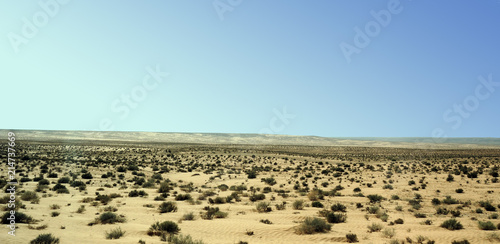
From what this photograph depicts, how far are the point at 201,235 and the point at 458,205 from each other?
16.2 m

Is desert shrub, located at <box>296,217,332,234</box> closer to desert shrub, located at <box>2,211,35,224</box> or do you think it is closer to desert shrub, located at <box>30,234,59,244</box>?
desert shrub, located at <box>30,234,59,244</box>

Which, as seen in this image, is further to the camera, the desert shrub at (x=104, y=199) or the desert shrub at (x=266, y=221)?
the desert shrub at (x=104, y=199)

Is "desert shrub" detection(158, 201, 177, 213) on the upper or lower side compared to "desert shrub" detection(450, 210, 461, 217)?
lower

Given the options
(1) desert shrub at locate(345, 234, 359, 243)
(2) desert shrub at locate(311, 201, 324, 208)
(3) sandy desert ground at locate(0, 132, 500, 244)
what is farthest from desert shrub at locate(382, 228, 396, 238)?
(2) desert shrub at locate(311, 201, 324, 208)

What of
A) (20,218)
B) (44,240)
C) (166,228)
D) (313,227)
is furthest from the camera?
(20,218)

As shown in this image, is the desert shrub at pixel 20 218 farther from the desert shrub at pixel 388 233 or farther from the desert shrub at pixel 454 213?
the desert shrub at pixel 454 213

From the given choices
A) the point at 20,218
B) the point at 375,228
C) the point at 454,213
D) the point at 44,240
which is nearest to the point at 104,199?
the point at 20,218

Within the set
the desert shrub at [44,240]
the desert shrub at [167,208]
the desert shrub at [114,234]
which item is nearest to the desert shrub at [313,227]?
the desert shrub at [114,234]

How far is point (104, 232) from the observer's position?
485 inches

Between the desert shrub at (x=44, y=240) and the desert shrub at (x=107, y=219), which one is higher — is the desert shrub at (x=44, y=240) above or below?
above

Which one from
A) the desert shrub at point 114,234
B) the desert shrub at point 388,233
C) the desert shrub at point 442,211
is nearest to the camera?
the desert shrub at point 114,234

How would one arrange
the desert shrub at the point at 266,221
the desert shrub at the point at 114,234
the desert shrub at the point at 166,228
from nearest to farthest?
1. the desert shrub at the point at 114,234
2. the desert shrub at the point at 166,228
3. the desert shrub at the point at 266,221

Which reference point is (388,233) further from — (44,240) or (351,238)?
(44,240)

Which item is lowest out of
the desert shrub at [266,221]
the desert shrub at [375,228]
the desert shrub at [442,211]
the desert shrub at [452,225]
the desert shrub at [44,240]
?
the desert shrub at [266,221]
